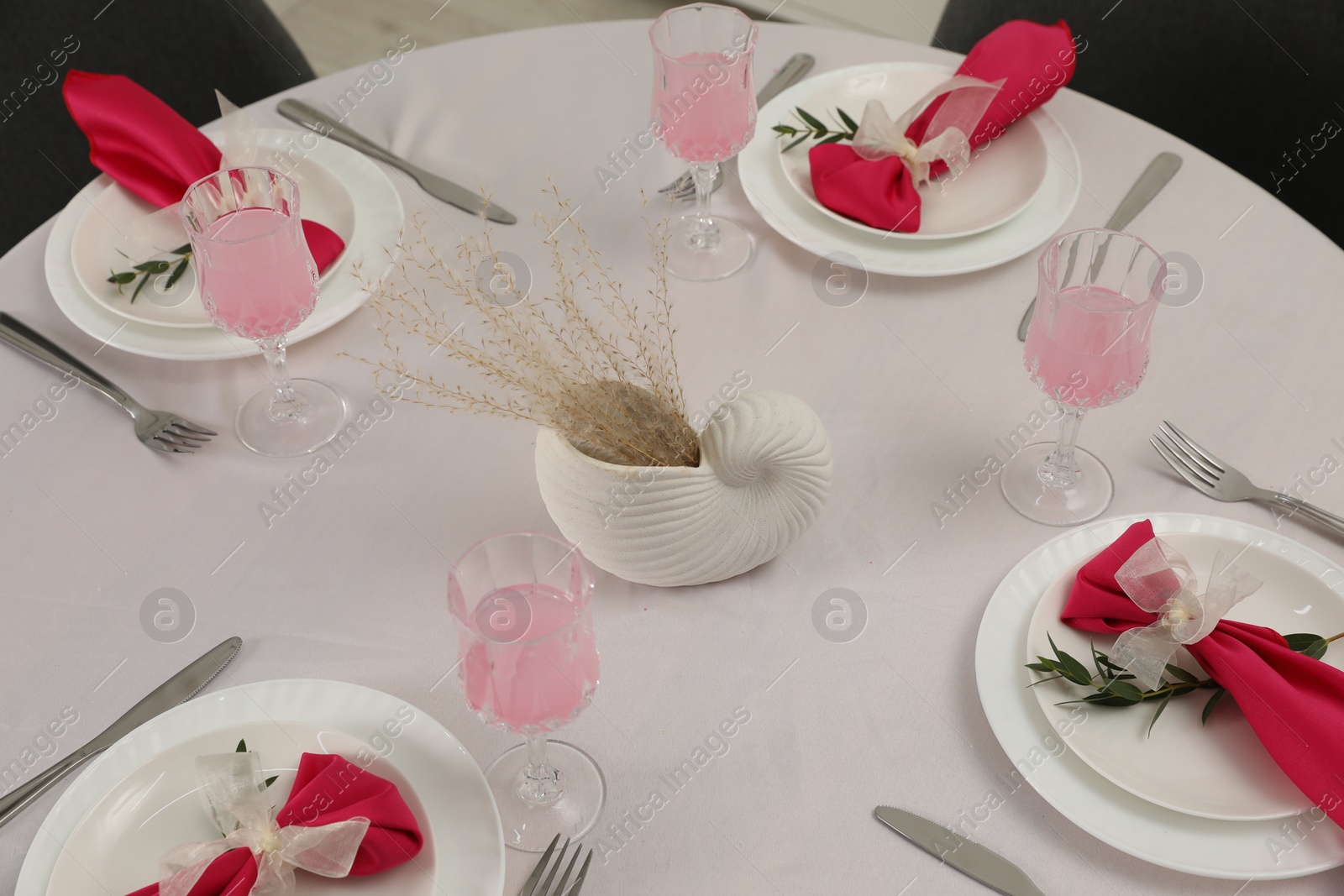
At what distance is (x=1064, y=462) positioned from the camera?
1.19m

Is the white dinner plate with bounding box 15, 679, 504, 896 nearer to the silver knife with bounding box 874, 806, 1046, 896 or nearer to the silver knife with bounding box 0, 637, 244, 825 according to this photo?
the silver knife with bounding box 0, 637, 244, 825

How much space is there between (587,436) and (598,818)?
12.7 inches

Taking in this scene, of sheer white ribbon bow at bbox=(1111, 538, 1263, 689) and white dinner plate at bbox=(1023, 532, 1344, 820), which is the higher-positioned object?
→ sheer white ribbon bow at bbox=(1111, 538, 1263, 689)

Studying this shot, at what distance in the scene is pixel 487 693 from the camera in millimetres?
857

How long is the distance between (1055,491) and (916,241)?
38cm

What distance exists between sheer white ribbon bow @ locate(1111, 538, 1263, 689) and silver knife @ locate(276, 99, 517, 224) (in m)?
0.87

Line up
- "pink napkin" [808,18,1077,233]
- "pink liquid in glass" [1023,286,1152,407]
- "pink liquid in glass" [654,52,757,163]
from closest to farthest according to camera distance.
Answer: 1. "pink liquid in glass" [1023,286,1152,407]
2. "pink liquid in glass" [654,52,757,163]
3. "pink napkin" [808,18,1077,233]

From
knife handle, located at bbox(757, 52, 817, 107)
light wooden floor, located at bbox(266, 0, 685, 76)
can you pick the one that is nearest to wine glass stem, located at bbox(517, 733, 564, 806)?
knife handle, located at bbox(757, 52, 817, 107)

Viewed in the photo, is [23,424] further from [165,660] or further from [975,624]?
[975,624]

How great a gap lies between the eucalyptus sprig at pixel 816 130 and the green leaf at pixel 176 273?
76 centimetres

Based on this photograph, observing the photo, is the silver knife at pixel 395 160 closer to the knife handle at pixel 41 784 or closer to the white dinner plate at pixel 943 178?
the white dinner plate at pixel 943 178

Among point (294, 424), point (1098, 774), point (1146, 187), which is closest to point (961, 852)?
point (1098, 774)

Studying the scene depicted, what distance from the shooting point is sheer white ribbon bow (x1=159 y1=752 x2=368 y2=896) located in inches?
32.9

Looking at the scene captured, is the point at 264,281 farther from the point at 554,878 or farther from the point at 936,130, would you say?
the point at 936,130
